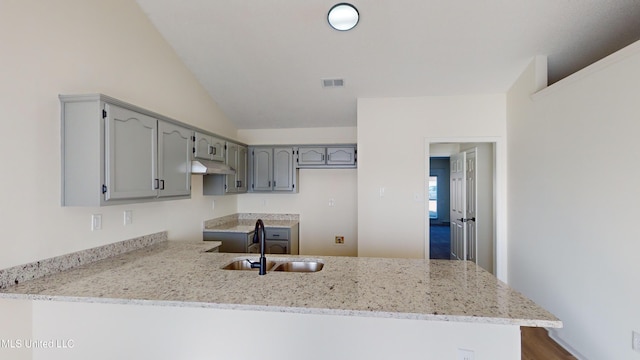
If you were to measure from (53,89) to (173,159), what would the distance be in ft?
2.99

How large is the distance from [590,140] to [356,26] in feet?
7.12

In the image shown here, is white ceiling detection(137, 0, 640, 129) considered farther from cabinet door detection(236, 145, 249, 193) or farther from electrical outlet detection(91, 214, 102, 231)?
electrical outlet detection(91, 214, 102, 231)

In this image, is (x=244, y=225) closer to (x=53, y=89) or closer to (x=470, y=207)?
(x=53, y=89)

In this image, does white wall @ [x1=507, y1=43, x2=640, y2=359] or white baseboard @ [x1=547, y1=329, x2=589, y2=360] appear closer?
white wall @ [x1=507, y1=43, x2=640, y2=359]

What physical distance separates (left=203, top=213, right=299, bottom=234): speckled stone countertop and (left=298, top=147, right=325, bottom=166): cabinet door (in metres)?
0.94

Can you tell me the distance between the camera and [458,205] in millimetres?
4969

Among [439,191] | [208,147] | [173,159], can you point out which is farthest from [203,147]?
[439,191]

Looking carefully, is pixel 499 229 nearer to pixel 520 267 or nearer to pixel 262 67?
pixel 520 267

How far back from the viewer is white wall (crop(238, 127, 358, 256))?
4.73 metres

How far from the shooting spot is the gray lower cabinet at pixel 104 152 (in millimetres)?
1857

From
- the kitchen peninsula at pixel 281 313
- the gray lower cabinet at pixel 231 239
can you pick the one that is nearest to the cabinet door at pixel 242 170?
the gray lower cabinet at pixel 231 239

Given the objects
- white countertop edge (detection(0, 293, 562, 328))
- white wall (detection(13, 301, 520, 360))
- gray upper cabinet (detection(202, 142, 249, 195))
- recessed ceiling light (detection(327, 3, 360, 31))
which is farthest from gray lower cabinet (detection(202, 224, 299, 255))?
recessed ceiling light (detection(327, 3, 360, 31))

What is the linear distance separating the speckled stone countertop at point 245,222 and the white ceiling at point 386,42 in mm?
1749

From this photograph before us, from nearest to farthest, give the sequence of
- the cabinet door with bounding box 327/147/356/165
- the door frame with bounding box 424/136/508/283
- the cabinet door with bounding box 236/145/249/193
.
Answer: the door frame with bounding box 424/136/508/283 → the cabinet door with bounding box 236/145/249/193 → the cabinet door with bounding box 327/147/356/165
